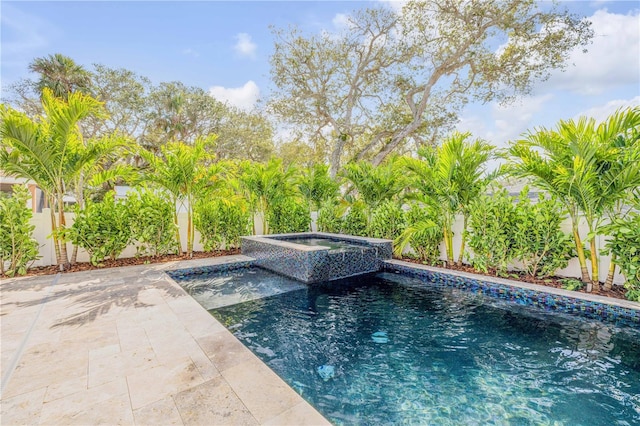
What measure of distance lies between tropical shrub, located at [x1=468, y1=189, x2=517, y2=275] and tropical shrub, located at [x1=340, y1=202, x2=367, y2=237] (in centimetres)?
310

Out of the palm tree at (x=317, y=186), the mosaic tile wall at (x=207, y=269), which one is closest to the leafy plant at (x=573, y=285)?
the mosaic tile wall at (x=207, y=269)

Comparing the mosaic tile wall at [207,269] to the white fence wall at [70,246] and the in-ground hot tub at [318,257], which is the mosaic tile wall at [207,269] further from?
the white fence wall at [70,246]

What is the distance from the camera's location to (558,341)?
3383mm

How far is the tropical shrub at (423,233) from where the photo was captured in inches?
244

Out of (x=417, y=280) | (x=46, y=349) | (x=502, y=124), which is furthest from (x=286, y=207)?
(x=502, y=124)

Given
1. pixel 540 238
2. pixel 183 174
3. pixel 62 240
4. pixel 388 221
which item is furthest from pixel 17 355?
pixel 540 238

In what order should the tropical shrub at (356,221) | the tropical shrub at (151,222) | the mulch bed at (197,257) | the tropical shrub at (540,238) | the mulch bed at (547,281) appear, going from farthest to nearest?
the tropical shrub at (356,221)
the tropical shrub at (151,222)
the tropical shrub at (540,238)
the mulch bed at (197,257)
the mulch bed at (547,281)

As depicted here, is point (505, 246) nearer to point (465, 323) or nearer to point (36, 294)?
point (465, 323)

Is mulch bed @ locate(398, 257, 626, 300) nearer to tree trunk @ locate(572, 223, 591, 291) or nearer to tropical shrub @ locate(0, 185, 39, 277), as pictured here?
tree trunk @ locate(572, 223, 591, 291)

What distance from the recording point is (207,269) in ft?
21.1

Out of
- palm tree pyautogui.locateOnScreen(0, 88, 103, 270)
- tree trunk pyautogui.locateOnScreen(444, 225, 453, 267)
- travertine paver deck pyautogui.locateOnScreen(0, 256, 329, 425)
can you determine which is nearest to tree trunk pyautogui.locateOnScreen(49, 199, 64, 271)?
palm tree pyautogui.locateOnScreen(0, 88, 103, 270)

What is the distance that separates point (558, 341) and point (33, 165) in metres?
8.38

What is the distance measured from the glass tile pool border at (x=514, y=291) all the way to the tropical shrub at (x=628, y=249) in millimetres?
265

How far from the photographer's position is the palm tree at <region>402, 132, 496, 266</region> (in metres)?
5.70
